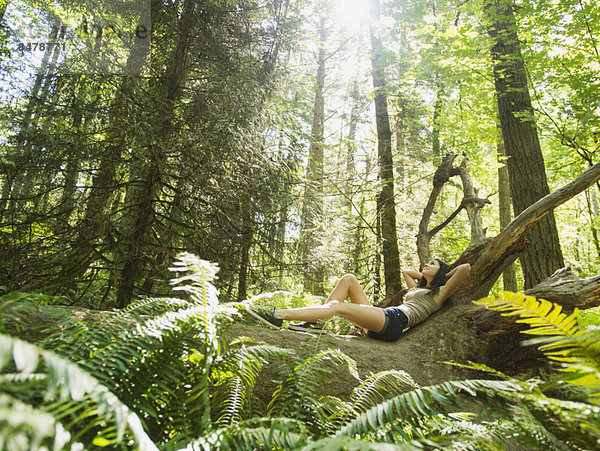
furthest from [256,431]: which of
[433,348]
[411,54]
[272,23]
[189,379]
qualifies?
[411,54]

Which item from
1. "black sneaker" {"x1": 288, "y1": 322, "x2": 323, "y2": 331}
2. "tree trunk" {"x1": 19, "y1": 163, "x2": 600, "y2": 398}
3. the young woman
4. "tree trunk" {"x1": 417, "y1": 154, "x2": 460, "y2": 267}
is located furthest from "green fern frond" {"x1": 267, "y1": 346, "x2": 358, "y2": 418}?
"tree trunk" {"x1": 417, "y1": 154, "x2": 460, "y2": 267}

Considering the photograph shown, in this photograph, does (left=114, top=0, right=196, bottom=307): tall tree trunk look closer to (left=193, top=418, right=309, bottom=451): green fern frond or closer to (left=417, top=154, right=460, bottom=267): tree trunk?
(left=193, top=418, right=309, bottom=451): green fern frond

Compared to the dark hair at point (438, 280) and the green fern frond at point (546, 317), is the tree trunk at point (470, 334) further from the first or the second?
the green fern frond at point (546, 317)

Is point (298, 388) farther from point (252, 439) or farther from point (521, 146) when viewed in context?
point (521, 146)

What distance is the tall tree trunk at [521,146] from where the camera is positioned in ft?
Result: 17.0

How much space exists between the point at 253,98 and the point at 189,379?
4939 millimetres

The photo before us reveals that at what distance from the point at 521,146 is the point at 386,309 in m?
4.38

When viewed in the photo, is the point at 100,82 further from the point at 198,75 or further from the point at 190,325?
the point at 190,325

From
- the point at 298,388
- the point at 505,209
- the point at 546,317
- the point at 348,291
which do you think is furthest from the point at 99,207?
the point at 505,209

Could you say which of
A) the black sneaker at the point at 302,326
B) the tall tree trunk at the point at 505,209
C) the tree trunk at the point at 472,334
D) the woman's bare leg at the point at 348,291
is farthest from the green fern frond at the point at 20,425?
the tall tree trunk at the point at 505,209

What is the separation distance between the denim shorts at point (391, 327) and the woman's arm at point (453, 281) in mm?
612

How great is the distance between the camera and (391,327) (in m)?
3.64

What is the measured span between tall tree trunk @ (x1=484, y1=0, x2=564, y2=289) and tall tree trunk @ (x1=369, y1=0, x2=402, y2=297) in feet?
7.68

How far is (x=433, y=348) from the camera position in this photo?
3420 mm
